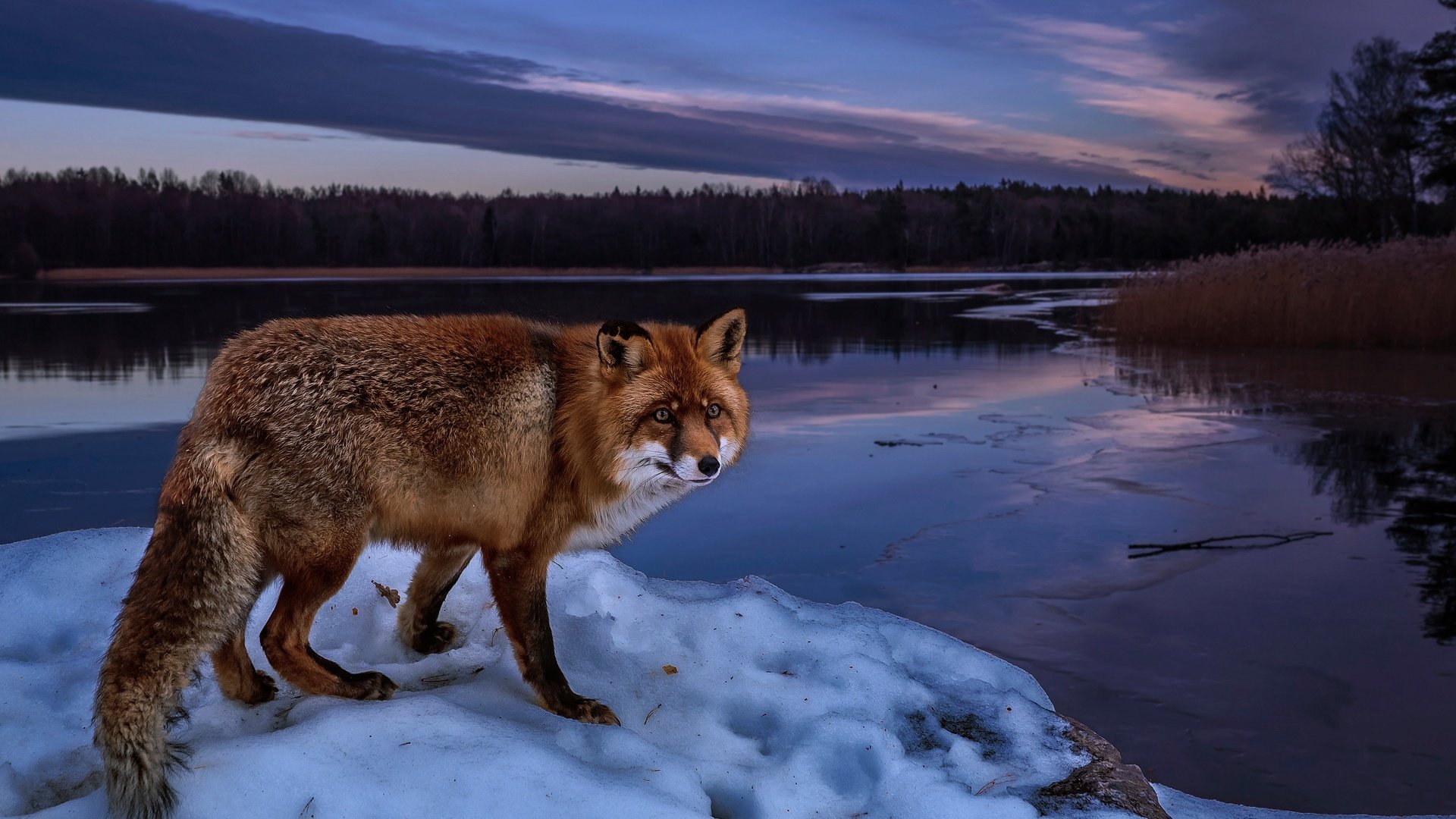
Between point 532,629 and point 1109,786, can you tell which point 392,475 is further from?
point 1109,786

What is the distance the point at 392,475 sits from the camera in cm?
351

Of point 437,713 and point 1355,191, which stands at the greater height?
point 1355,191

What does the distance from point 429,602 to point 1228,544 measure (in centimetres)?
605

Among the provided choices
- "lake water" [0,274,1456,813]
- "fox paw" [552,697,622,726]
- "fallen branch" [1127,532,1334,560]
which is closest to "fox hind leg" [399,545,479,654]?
"fox paw" [552,697,622,726]

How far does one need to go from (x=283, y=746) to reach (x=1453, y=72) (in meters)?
52.4

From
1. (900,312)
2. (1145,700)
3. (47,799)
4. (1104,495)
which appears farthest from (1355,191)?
(47,799)

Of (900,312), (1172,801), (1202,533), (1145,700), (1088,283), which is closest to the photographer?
(1172,801)

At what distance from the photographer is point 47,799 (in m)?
3.07

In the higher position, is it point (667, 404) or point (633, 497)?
point (667, 404)

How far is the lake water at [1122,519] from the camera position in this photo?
4895 millimetres

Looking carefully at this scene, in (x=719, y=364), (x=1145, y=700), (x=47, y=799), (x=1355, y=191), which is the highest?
(x=1355, y=191)

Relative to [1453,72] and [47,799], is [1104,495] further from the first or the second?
[1453,72]

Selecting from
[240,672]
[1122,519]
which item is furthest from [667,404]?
[1122,519]

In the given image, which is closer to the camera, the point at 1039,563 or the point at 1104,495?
the point at 1039,563
